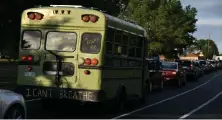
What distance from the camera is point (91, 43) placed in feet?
38.3

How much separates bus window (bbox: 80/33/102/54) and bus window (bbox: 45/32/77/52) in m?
0.25

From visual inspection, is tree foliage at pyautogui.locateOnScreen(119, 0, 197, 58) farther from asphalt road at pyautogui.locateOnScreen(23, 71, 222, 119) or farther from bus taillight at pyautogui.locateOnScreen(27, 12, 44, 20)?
bus taillight at pyautogui.locateOnScreen(27, 12, 44, 20)

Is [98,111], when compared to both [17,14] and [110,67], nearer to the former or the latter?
[110,67]

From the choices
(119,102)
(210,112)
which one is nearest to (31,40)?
(119,102)

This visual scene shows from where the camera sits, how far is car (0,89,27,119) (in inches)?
317

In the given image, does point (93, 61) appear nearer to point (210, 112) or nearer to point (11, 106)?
point (11, 106)

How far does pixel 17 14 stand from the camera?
767 inches

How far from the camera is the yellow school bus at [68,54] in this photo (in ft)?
37.9

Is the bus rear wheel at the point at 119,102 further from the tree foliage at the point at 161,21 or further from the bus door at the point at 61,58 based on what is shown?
the tree foliage at the point at 161,21

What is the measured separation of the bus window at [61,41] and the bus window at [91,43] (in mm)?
246

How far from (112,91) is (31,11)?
305 centimetres

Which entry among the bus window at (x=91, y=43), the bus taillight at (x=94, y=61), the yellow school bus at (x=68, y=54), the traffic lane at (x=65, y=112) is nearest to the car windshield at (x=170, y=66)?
the traffic lane at (x=65, y=112)

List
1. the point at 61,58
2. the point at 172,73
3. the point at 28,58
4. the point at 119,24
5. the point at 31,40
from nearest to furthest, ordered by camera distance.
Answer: the point at 61,58, the point at 28,58, the point at 31,40, the point at 119,24, the point at 172,73

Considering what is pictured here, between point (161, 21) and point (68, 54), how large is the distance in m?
34.9
